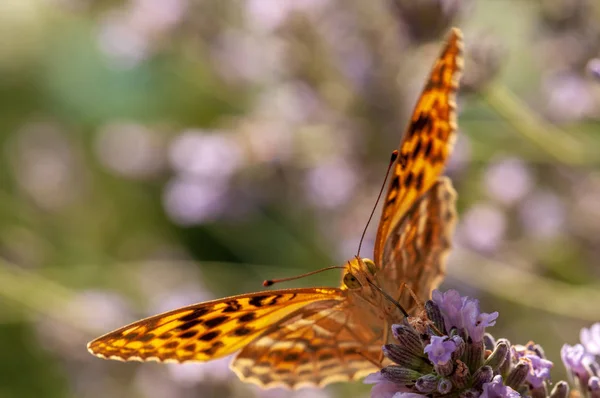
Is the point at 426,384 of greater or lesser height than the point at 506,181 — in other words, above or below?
below

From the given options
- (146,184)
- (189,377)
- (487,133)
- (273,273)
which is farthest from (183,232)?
(487,133)

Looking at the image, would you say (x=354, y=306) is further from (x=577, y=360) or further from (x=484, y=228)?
(x=484, y=228)

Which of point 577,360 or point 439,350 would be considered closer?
point 439,350

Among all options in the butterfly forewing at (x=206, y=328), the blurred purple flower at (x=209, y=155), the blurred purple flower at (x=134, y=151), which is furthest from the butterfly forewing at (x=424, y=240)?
the blurred purple flower at (x=134, y=151)

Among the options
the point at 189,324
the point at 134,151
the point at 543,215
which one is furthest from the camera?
the point at 134,151

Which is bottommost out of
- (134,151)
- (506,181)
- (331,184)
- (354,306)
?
(354,306)

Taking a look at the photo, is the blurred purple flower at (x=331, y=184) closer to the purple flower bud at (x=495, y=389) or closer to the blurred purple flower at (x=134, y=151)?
the blurred purple flower at (x=134, y=151)

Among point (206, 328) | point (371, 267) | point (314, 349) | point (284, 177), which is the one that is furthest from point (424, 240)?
point (284, 177)
